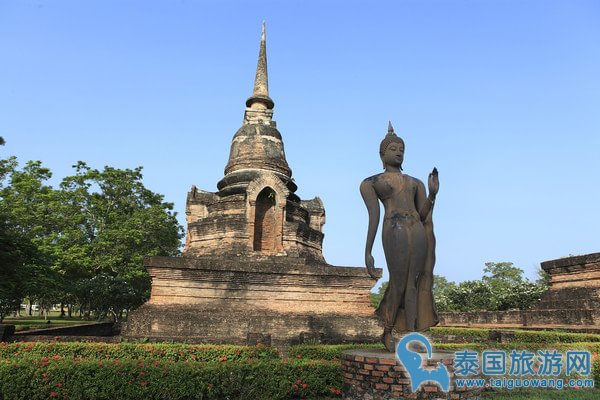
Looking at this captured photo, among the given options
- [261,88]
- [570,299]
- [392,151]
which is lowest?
[570,299]

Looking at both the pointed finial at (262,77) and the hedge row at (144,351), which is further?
the pointed finial at (262,77)

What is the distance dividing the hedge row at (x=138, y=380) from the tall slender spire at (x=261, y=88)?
16.5 m

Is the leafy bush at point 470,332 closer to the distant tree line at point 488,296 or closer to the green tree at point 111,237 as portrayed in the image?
the distant tree line at point 488,296

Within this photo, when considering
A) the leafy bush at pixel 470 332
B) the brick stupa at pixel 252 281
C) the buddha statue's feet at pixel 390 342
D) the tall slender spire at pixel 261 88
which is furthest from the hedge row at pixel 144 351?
the tall slender spire at pixel 261 88

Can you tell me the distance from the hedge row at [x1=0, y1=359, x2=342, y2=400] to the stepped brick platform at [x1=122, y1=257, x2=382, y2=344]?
16.2 feet

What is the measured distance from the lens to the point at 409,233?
20.0 feet

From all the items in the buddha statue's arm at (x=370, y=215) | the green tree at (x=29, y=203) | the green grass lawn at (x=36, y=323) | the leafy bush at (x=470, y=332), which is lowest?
the green grass lawn at (x=36, y=323)

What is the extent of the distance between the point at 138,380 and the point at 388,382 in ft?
12.4

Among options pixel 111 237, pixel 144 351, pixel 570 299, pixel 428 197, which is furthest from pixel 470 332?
pixel 111 237

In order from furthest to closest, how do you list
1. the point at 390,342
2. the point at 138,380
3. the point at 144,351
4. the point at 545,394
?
the point at 144,351, the point at 545,394, the point at 138,380, the point at 390,342

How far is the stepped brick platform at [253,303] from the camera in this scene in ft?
39.3

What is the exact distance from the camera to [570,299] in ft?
44.7

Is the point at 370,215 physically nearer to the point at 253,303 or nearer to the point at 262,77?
the point at 253,303

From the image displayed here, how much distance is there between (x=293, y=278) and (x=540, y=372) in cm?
729
